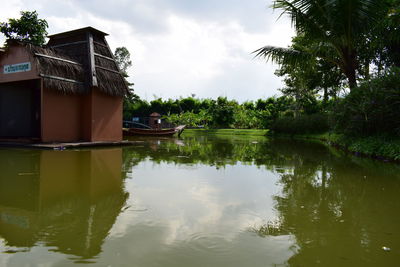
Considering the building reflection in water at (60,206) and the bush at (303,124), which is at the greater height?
the bush at (303,124)

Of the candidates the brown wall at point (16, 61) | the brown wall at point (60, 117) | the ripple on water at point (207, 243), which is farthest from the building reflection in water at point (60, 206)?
the brown wall at point (16, 61)

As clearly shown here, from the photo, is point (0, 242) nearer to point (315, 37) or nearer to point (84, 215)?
point (84, 215)

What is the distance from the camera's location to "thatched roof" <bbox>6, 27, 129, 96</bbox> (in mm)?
10797

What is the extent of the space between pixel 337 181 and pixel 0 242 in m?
4.84

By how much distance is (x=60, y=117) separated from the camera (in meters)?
11.5

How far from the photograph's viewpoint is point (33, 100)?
43.9ft

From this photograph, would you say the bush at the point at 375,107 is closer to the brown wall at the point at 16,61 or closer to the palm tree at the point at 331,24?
the palm tree at the point at 331,24

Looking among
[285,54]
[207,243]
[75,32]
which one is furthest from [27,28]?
[207,243]

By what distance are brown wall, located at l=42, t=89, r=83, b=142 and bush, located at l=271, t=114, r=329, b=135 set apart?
15.2 metres

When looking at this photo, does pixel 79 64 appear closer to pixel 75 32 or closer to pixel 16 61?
pixel 75 32

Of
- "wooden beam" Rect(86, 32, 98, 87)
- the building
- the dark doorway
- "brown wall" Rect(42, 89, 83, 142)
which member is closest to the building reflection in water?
"brown wall" Rect(42, 89, 83, 142)

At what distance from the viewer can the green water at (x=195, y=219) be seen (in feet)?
7.16

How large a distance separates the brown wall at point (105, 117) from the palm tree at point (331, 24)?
647 cm

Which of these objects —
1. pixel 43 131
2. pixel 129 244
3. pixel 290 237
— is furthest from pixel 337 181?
pixel 43 131
